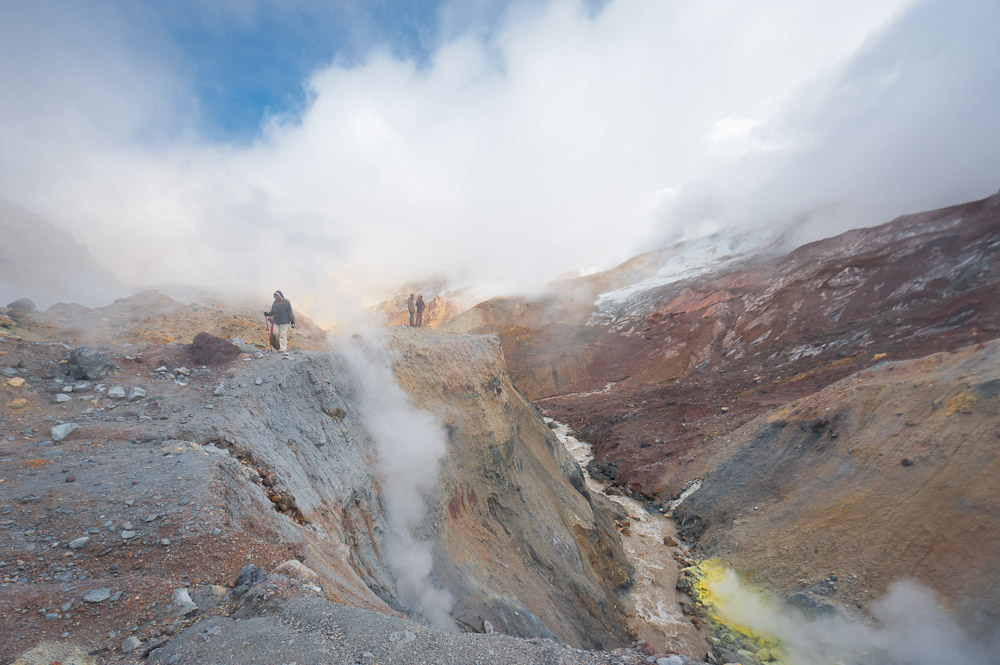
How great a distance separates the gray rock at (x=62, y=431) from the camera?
5.66m

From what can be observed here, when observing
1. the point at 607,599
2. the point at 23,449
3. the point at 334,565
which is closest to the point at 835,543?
the point at 607,599

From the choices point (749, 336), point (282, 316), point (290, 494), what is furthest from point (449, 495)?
point (749, 336)

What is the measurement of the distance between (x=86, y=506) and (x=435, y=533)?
23.2 feet

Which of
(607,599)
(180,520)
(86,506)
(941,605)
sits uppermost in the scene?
(86,506)

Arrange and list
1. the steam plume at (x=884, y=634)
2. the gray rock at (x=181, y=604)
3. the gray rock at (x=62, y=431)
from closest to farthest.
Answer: the gray rock at (x=181, y=604)
the gray rock at (x=62, y=431)
the steam plume at (x=884, y=634)

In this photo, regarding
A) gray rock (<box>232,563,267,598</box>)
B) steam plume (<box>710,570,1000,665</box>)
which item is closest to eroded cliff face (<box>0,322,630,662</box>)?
gray rock (<box>232,563,267,598</box>)

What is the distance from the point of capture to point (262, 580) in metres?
4.10

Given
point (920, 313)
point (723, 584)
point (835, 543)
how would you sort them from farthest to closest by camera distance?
1. point (920, 313)
2. point (723, 584)
3. point (835, 543)

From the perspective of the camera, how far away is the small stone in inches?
138

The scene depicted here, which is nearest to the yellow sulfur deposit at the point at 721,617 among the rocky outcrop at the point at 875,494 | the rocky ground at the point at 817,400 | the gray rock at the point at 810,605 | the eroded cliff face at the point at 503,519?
the rocky outcrop at the point at 875,494

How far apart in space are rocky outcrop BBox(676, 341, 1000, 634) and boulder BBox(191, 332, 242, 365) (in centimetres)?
1799

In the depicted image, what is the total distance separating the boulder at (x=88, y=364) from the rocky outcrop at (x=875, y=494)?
19.4 m

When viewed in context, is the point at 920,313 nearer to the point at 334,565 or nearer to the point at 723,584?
the point at 723,584

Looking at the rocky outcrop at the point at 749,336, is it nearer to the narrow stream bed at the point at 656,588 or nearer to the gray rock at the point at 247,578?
the narrow stream bed at the point at 656,588
